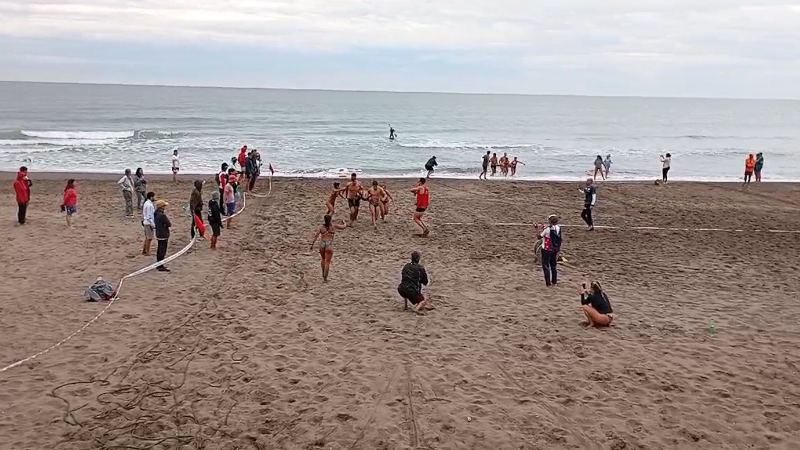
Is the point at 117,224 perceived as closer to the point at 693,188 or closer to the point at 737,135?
the point at 693,188

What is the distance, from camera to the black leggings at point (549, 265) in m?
11.8

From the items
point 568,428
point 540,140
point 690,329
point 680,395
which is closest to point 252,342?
point 568,428

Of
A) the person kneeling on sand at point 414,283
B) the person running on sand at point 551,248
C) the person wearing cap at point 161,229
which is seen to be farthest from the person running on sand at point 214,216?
the person running on sand at point 551,248

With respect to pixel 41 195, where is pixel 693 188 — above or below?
above

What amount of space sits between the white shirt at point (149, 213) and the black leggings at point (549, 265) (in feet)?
26.5

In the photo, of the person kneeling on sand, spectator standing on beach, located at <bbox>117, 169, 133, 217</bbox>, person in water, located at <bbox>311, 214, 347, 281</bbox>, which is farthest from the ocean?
the person kneeling on sand

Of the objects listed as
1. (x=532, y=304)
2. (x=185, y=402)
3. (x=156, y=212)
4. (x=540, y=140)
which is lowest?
(x=185, y=402)

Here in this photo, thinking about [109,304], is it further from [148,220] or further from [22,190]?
[22,190]

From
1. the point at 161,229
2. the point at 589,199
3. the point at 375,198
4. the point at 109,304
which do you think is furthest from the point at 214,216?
the point at 589,199

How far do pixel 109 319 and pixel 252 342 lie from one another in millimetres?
2473

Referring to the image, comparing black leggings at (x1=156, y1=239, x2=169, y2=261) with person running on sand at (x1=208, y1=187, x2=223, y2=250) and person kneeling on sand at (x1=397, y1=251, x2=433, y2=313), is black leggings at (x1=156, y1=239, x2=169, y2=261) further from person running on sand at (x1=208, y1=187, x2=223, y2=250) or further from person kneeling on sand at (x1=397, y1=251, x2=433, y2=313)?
person kneeling on sand at (x1=397, y1=251, x2=433, y2=313)

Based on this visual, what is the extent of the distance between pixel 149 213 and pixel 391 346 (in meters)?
6.84

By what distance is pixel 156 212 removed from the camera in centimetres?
1237

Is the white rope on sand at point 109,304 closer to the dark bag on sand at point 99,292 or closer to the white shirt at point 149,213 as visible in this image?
the dark bag on sand at point 99,292
